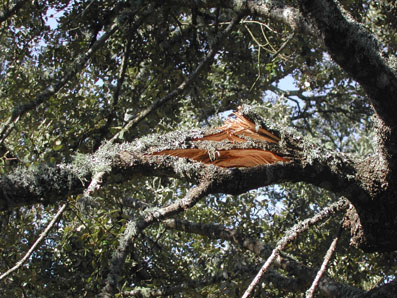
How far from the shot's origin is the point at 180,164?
2162mm

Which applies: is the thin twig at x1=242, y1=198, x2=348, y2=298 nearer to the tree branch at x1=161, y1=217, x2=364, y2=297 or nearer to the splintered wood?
the splintered wood

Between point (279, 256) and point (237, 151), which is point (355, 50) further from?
point (279, 256)

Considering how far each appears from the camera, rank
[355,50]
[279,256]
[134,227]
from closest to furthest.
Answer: [355,50] → [134,227] → [279,256]

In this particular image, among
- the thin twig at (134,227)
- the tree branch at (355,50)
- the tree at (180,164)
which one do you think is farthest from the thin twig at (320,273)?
the tree branch at (355,50)

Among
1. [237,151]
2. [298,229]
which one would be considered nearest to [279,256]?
[298,229]

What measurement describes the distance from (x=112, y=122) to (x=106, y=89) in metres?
0.35

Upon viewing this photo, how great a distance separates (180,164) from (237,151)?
334 millimetres

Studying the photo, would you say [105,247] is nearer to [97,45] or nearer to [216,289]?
[216,289]

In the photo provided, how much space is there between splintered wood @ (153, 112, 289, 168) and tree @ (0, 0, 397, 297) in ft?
0.11

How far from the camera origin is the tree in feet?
6.88

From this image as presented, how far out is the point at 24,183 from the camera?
1.97 metres

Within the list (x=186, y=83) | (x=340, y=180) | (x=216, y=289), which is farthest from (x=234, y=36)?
(x=340, y=180)

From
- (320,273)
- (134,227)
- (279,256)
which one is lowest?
(320,273)

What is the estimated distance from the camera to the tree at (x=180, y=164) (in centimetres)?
210
